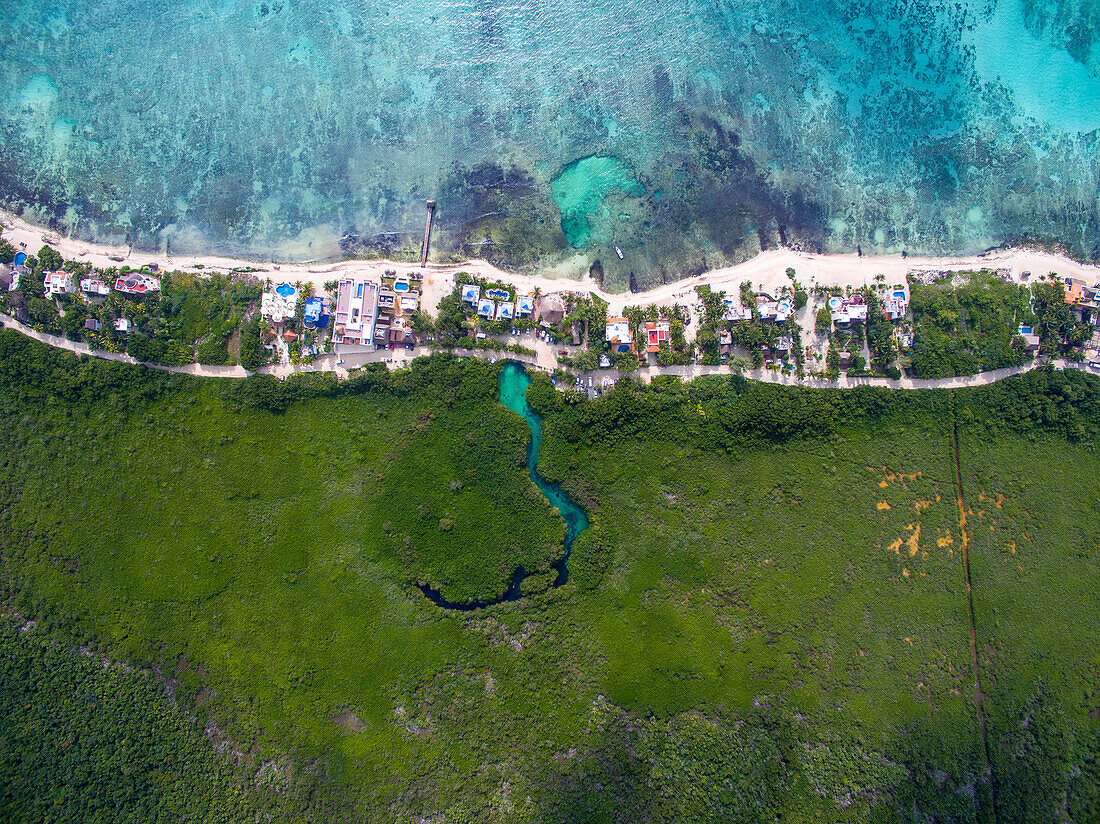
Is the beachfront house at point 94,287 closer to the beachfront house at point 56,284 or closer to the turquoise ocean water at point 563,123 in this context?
the beachfront house at point 56,284

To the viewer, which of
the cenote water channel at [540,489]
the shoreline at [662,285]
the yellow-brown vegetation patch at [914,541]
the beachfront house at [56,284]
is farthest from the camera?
the shoreline at [662,285]

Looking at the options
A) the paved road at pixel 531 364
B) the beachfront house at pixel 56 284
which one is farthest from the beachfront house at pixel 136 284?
the paved road at pixel 531 364

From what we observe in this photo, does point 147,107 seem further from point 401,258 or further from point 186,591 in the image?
point 186,591

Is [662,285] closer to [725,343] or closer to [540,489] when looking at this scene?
[725,343]

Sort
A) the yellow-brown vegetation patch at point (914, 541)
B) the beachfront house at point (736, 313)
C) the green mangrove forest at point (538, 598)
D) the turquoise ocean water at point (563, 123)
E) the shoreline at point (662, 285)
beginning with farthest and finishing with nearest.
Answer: the turquoise ocean water at point (563, 123) → the shoreline at point (662, 285) → the beachfront house at point (736, 313) → the yellow-brown vegetation patch at point (914, 541) → the green mangrove forest at point (538, 598)

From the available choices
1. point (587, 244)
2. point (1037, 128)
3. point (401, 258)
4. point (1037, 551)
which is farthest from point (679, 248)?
point (1037, 551)

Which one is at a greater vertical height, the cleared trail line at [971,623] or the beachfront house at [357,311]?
the beachfront house at [357,311]
